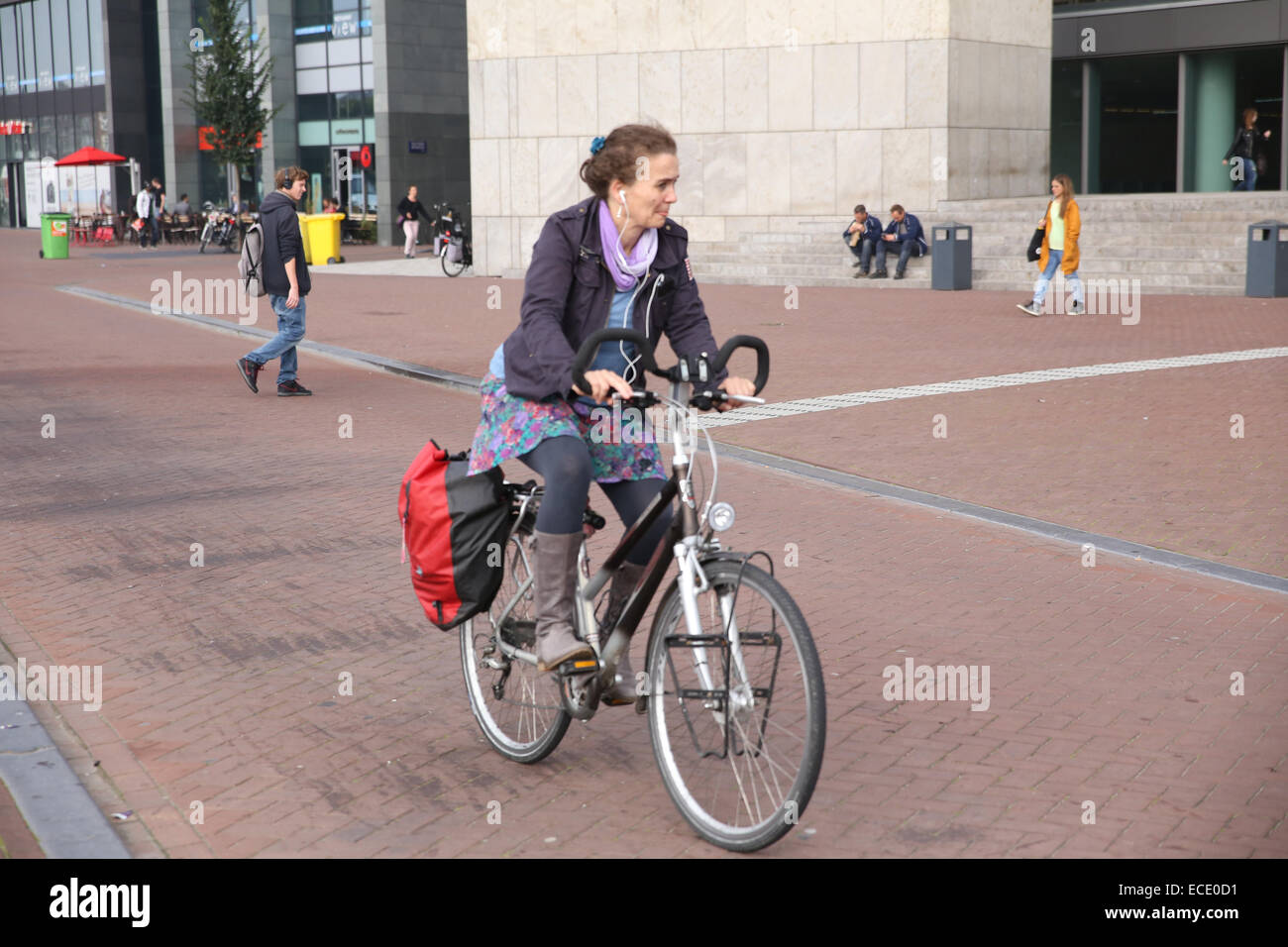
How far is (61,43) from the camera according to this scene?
193 ft

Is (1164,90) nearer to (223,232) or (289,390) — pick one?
(223,232)

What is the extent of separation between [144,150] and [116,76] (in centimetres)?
292

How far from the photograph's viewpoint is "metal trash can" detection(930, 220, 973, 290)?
901 inches

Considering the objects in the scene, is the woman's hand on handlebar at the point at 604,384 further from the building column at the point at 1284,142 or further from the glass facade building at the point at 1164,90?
the building column at the point at 1284,142

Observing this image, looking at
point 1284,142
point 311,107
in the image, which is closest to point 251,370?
point 1284,142

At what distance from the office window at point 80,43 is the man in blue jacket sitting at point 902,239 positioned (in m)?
42.9

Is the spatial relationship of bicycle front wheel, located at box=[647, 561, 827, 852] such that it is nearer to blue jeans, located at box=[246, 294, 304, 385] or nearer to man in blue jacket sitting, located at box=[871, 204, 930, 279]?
blue jeans, located at box=[246, 294, 304, 385]

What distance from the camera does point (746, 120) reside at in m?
27.8

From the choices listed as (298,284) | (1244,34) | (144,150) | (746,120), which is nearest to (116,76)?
(144,150)

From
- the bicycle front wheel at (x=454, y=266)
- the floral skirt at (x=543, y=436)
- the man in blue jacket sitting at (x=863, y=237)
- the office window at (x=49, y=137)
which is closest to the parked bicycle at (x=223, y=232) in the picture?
the bicycle front wheel at (x=454, y=266)

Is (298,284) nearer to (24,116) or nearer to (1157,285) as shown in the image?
(1157,285)

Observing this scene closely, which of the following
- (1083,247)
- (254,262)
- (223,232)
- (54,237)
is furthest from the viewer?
(223,232)

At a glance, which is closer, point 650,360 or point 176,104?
point 650,360

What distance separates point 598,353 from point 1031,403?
7.88 m
